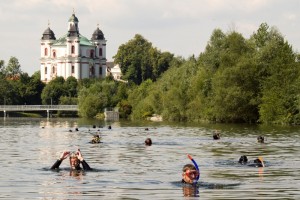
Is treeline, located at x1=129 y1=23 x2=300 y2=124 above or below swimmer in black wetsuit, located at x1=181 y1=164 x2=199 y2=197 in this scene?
above

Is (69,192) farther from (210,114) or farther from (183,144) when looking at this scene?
(210,114)

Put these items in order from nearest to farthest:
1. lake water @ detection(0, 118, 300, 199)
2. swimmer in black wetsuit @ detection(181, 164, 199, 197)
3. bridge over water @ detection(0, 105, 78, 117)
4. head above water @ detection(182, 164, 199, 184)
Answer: lake water @ detection(0, 118, 300, 199) < swimmer in black wetsuit @ detection(181, 164, 199, 197) < head above water @ detection(182, 164, 199, 184) < bridge over water @ detection(0, 105, 78, 117)

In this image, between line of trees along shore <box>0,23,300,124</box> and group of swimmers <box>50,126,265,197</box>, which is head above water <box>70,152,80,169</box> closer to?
group of swimmers <box>50,126,265,197</box>

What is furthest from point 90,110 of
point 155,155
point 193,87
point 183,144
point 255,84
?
point 155,155

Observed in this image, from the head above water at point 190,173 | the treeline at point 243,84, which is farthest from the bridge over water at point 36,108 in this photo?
the head above water at point 190,173

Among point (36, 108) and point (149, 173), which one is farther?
point (36, 108)

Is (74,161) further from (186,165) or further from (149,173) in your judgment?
(186,165)

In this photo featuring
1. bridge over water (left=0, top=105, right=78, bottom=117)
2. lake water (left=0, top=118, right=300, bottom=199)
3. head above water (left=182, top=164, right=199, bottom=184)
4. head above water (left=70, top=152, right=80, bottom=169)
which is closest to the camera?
lake water (left=0, top=118, right=300, bottom=199)

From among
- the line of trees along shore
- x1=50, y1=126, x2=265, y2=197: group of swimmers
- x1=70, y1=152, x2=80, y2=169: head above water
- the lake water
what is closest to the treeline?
the line of trees along shore

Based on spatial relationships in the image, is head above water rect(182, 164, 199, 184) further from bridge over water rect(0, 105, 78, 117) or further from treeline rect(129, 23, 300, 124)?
bridge over water rect(0, 105, 78, 117)

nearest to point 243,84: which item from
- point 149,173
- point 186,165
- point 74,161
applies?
point 149,173

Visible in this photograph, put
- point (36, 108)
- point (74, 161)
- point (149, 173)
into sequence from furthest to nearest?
1. point (36, 108)
2. point (149, 173)
3. point (74, 161)

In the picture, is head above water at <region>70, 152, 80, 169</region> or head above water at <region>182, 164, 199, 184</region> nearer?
head above water at <region>182, 164, 199, 184</region>

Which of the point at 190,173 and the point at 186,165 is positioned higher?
the point at 186,165
